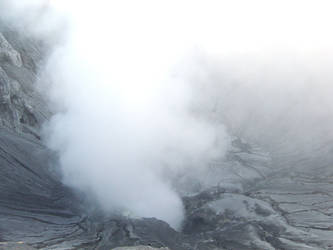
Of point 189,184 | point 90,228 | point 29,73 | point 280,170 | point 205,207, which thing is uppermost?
point 29,73

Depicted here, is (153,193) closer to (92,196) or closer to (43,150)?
(92,196)

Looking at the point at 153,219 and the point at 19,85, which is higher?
the point at 19,85

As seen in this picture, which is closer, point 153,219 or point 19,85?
point 153,219

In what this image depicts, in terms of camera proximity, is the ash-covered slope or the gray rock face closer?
the ash-covered slope

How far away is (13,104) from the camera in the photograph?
14609 mm

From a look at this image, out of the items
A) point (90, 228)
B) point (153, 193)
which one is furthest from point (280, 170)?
point (90, 228)

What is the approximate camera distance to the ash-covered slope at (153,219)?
10.9 m

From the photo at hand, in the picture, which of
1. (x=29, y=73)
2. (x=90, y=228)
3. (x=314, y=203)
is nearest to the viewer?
(x=90, y=228)

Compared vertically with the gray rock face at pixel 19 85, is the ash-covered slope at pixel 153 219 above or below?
below

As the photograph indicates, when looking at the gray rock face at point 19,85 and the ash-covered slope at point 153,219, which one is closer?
the ash-covered slope at point 153,219

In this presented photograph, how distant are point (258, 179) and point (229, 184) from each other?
106 cm

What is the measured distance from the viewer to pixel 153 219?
39.4 ft

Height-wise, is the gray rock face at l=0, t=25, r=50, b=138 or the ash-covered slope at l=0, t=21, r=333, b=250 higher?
the gray rock face at l=0, t=25, r=50, b=138

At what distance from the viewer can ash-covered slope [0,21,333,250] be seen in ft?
35.9
